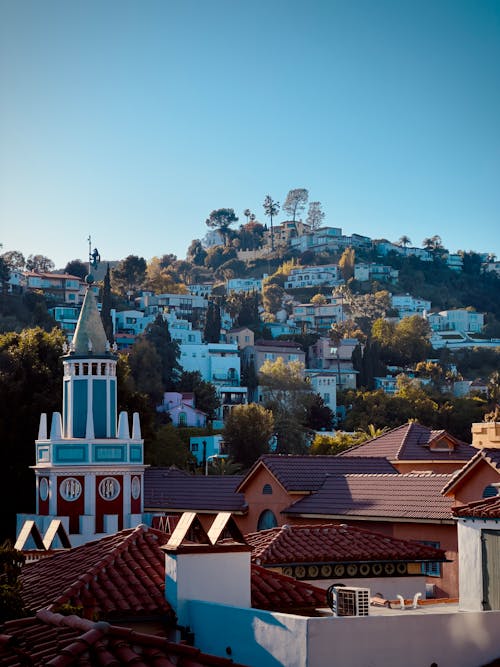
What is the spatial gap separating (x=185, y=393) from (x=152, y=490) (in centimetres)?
7696

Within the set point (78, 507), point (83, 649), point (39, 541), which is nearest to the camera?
point (83, 649)

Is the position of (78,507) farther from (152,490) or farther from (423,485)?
(423,485)

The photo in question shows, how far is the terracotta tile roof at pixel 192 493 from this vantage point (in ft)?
130

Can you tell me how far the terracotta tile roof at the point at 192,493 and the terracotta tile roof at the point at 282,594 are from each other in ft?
69.8

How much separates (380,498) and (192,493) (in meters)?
10.0

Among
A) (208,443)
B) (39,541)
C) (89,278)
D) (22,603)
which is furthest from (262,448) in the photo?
(22,603)

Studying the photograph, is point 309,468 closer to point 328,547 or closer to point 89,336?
point 89,336

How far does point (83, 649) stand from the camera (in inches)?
454

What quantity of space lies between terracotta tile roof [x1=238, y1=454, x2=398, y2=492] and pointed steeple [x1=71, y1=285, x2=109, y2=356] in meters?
7.17

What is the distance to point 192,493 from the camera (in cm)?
4191

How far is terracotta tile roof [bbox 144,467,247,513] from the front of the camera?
39.6 meters

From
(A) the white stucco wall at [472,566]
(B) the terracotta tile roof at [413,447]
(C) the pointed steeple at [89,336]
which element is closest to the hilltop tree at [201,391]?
(B) the terracotta tile roof at [413,447]

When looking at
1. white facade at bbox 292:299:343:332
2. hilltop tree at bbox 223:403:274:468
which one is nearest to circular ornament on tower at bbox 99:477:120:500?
hilltop tree at bbox 223:403:274:468

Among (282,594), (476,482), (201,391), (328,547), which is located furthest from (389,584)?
(201,391)
